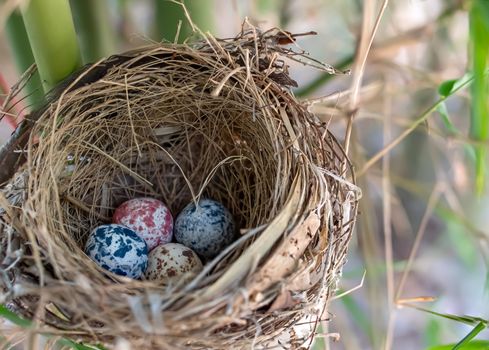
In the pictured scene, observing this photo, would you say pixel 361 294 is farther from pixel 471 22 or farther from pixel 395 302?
pixel 471 22

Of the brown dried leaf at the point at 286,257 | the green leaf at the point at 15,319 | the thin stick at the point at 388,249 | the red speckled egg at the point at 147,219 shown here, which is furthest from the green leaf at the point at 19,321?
the thin stick at the point at 388,249

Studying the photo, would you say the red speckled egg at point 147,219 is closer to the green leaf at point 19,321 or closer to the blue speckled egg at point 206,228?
the blue speckled egg at point 206,228

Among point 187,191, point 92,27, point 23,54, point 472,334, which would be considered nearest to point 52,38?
point 23,54

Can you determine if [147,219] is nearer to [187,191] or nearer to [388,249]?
[187,191]

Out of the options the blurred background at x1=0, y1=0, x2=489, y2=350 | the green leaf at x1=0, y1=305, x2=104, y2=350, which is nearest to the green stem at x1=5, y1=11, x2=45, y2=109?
the blurred background at x1=0, y1=0, x2=489, y2=350

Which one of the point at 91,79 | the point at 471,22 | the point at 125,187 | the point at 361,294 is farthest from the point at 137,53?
the point at 361,294

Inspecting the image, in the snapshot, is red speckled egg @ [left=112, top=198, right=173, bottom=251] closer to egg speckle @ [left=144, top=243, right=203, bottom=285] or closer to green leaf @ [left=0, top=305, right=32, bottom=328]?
egg speckle @ [left=144, top=243, right=203, bottom=285]

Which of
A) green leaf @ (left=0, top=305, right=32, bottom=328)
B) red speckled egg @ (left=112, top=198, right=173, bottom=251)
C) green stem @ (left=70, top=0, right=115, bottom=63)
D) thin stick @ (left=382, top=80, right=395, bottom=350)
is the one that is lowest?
thin stick @ (left=382, top=80, right=395, bottom=350)

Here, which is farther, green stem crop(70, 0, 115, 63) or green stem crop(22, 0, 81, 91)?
green stem crop(70, 0, 115, 63)
